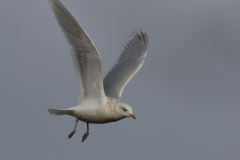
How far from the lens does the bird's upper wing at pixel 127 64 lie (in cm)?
1418

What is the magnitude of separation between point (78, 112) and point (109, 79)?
2507 mm

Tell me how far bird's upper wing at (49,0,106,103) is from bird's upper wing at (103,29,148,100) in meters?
1.39

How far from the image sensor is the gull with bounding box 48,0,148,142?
11164 millimetres

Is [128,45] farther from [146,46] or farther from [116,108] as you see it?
[116,108]

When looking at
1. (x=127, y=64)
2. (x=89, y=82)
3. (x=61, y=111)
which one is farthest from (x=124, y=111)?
(x=127, y=64)

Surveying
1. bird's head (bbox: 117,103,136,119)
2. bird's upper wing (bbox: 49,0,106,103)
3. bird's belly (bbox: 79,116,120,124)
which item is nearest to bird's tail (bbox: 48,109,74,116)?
bird's belly (bbox: 79,116,120,124)

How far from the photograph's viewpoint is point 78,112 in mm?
12477

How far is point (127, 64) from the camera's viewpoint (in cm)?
1567

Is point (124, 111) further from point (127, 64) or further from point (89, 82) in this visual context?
point (127, 64)

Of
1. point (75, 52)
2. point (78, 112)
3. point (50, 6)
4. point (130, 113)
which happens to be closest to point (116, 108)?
point (130, 113)

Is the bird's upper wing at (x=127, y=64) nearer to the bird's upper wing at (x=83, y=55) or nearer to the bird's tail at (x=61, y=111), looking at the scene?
the bird's upper wing at (x=83, y=55)

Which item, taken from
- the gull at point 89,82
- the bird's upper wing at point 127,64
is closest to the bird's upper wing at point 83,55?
the gull at point 89,82

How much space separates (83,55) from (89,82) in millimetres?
1052

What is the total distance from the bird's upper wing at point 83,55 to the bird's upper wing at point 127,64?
4.54ft
